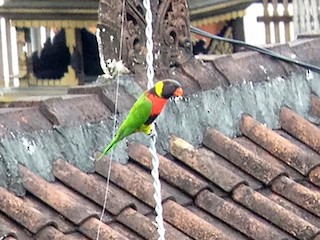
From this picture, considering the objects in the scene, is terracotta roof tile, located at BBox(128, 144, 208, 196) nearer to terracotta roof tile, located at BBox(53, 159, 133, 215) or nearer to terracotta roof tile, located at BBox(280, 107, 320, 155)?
terracotta roof tile, located at BBox(53, 159, 133, 215)

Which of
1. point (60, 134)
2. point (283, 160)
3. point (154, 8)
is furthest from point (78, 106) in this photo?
point (283, 160)

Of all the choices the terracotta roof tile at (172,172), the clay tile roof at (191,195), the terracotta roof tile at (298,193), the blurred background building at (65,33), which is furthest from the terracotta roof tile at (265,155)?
the blurred background building at (65,33)

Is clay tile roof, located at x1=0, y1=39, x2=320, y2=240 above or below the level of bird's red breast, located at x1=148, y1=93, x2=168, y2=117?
below

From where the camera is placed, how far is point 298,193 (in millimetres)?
4219

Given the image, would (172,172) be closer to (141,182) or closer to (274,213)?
(141,182)

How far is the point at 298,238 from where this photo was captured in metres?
3.97

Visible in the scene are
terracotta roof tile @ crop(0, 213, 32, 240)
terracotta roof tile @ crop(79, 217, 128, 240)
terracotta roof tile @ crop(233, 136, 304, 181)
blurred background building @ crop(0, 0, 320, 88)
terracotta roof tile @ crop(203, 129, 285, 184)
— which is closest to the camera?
terracotta roof tile @ crop(0, 213, 32, 240)

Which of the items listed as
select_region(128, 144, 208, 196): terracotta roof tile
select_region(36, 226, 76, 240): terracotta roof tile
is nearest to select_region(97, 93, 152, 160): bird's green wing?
select_region(36, 226, 76, 240): terracotta roof tile

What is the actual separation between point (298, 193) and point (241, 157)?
1.02ft

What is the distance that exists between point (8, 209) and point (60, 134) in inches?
20.2

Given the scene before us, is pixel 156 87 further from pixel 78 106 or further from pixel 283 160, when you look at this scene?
pixel 283 160

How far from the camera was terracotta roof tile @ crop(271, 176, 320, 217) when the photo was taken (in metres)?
4.17

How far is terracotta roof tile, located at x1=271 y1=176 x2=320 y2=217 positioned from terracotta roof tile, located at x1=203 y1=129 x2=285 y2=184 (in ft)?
0.12

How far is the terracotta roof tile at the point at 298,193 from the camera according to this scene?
417cm
